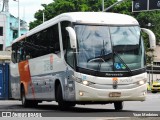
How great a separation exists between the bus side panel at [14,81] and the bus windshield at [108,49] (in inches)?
328

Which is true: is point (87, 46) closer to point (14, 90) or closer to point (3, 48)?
point (14, 90)

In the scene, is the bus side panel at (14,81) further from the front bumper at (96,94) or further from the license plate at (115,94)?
the license plate at (115,94)

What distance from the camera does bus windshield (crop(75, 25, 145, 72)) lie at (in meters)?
17.0

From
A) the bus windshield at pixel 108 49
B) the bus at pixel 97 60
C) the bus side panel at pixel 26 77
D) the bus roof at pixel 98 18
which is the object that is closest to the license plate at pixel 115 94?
the bus at pixel 97 60

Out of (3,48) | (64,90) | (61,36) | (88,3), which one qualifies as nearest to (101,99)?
(64,90)

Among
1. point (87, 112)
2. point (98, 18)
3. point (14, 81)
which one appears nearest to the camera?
point (98, 18)

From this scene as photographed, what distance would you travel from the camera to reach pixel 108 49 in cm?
1727

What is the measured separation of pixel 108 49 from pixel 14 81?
9515mm

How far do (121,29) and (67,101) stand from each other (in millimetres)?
3068

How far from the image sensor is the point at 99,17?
1789 cm

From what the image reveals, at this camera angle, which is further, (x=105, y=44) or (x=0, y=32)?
(x=0, y=32)

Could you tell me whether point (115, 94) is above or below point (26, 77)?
below

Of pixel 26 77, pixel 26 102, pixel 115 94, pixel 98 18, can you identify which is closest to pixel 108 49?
pixel 98 18

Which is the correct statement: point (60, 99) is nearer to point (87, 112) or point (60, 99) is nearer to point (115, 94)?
point (87, 112)
